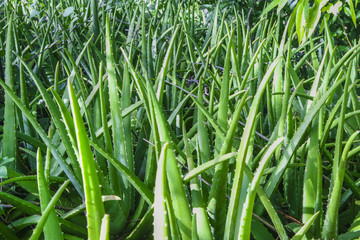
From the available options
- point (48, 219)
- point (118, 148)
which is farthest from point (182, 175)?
point (48, 219)

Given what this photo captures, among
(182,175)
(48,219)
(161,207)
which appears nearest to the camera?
(161,207)

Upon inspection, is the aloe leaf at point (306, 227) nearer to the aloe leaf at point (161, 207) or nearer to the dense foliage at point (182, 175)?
the dense foliage at point (182, 175)

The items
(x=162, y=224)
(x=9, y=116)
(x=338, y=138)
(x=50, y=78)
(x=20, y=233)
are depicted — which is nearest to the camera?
(x=162, y=224)

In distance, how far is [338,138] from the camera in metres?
0.51

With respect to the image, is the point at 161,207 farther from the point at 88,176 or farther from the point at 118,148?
the point at 118,148

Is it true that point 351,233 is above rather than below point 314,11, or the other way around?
below

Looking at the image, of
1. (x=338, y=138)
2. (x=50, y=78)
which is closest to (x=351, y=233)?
(x=338, y=138)

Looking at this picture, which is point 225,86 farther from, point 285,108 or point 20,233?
point 20,233

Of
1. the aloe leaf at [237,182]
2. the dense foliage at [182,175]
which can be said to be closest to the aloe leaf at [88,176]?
the dense foliage at [182,175]

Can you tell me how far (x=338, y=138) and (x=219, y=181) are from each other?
16cm

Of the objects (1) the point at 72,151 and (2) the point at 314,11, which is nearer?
(1) the point at 72,151

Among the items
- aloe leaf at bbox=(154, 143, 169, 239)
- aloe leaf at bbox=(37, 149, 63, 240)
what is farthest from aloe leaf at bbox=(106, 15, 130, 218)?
aloe leaf at bbox=(154, 143, 169, 239)

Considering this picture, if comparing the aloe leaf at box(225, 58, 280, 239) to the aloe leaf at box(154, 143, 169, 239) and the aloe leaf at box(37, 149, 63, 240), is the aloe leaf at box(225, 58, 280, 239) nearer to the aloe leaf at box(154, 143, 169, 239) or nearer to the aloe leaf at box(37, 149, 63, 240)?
the aloe leaf at box(154, 143, 169, 239)

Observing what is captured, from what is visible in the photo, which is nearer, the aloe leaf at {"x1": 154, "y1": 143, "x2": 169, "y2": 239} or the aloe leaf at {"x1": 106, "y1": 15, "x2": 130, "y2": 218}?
the aloe leaf at {"x1": 154, "y1": 143, "x2": 169, "y2": 239}
